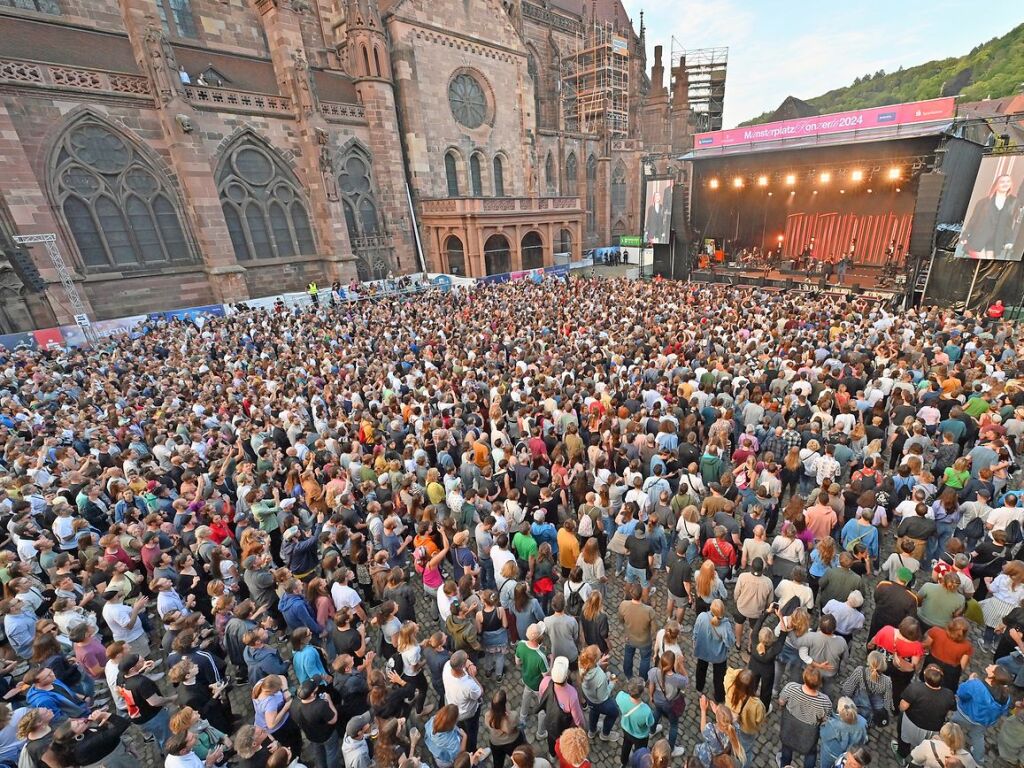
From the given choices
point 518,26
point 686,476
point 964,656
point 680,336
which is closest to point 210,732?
point 686,476

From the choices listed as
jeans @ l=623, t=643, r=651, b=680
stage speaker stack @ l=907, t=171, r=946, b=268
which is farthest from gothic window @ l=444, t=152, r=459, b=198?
jeans @ l=623, t=643, r=651, b=680

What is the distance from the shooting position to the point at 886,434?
858 cm

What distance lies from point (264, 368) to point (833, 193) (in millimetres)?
29464

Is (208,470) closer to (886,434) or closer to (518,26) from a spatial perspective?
(886,434)

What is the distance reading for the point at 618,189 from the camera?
145ft

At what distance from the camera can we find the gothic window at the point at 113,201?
1920cm

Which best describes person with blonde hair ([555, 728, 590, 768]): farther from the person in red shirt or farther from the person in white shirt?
the person in red shirt

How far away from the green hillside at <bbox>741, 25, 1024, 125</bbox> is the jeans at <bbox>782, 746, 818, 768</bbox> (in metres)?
50.9

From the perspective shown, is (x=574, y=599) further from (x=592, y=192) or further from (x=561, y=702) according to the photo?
(x=592, y=192)

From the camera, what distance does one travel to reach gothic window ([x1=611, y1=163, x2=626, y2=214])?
43.6 m

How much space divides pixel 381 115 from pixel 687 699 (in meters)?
30.8

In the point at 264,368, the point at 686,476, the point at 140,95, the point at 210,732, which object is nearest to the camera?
the point at 210,732

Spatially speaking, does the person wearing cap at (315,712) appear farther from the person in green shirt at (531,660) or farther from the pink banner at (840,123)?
the pink banner at (840,123)

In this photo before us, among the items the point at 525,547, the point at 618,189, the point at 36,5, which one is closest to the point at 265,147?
the point at 36,5
